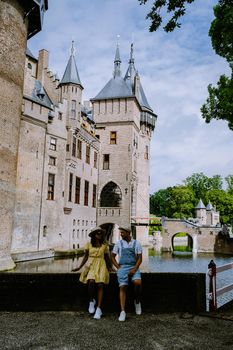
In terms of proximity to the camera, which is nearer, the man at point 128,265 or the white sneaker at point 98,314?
the white sneaker at point 98,314

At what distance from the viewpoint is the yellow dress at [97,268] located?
576 centimetres

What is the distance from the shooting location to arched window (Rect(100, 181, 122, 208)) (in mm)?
36562

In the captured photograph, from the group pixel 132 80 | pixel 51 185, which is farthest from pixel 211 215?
pixel 51 185

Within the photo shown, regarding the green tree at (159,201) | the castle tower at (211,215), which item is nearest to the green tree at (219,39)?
the castle tower at (211,215)

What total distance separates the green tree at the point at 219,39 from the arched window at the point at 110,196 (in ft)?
85.3

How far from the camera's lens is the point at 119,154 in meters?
35.8

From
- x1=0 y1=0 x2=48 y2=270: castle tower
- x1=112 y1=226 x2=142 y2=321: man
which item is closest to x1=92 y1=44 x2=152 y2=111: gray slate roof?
x1=0 y1=0 x2=48 y2=270: castle tower

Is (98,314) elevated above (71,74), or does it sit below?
below

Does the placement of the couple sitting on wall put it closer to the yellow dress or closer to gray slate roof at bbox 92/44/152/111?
the yellow dress

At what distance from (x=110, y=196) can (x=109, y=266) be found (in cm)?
3154

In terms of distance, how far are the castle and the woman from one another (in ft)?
35.5

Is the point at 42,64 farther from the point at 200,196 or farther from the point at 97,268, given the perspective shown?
the point at 200,196

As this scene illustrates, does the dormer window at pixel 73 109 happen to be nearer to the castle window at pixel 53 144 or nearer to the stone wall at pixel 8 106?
the castle window at pixel 53 144

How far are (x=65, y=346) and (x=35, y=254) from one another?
18843mm
